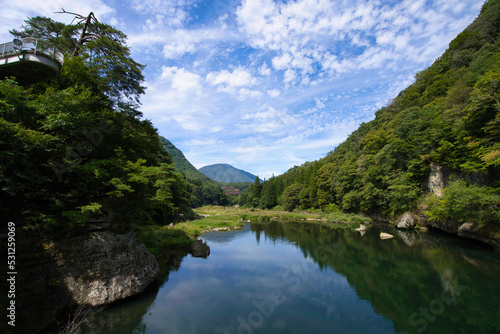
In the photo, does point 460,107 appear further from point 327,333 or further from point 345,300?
point 327,333

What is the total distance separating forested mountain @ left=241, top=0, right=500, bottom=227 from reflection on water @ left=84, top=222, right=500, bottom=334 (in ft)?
16.6

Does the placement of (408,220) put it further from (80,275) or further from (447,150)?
(80,275)

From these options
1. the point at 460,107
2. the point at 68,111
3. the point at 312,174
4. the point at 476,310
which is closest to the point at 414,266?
the point at 476,310

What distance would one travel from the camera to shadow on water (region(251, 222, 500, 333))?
Result: 8.29 metres

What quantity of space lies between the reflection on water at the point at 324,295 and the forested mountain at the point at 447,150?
199 inches

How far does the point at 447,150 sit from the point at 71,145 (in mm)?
32173

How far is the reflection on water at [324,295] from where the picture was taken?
8.02 meters

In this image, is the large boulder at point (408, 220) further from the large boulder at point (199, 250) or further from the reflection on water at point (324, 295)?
the large boulder at point (199, 250)

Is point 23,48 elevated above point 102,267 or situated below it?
above

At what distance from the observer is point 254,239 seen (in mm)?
26031

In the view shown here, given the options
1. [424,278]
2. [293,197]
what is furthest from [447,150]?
[293,197]

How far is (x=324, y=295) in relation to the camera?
10.7m

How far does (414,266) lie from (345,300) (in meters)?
8.18

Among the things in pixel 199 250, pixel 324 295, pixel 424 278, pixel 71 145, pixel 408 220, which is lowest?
pixel 324 295
